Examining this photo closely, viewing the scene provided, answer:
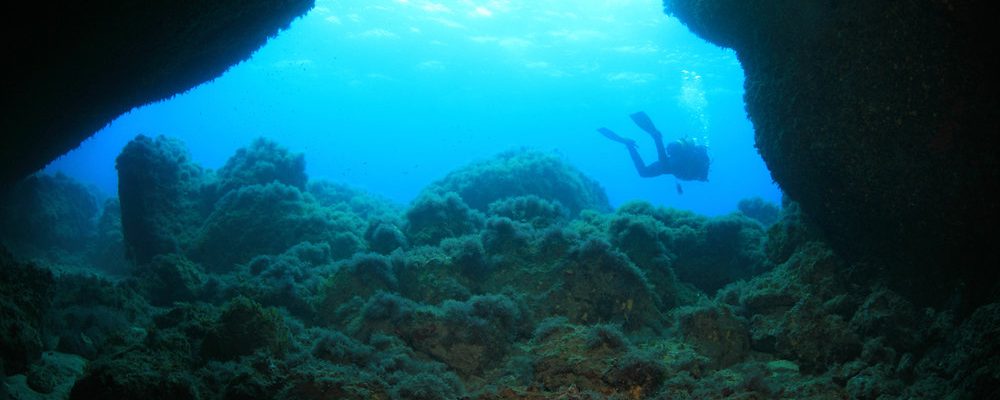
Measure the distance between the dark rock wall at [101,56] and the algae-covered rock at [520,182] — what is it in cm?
1027

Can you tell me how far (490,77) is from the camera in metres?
55.0

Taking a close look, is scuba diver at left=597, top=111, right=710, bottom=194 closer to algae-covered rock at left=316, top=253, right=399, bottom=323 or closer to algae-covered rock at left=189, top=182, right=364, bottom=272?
algae-covered rock at left=189, top=182, right=364, bottom=272

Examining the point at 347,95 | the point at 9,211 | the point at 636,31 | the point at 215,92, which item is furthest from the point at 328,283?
the point at 215,92

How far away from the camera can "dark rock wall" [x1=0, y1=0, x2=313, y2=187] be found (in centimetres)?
485

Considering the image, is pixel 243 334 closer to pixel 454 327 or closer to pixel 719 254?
pixel 454 327

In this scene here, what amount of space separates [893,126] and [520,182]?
44.3 feet

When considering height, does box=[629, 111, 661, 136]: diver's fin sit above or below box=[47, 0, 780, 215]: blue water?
below

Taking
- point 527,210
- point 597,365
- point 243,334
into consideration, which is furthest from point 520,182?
point 243,334

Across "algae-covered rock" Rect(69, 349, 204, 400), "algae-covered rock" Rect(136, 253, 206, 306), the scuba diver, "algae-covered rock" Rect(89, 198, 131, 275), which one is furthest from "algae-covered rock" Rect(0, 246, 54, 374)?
the scuba diver

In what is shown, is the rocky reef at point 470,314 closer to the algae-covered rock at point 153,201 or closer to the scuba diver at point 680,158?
the algae-covered rock at point 153,201

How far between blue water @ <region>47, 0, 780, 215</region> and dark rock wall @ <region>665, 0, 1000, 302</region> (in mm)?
3458

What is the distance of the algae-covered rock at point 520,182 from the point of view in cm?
1797

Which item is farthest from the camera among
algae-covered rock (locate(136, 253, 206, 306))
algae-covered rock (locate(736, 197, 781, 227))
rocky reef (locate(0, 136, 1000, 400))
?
algae-covered rock (locate(736, 197, 781, 227))

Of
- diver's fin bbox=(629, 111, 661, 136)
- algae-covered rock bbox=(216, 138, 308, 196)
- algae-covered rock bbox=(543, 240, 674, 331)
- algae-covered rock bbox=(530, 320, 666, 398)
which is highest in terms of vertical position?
diver's fin bbox=(629, 111, 661, 136)
